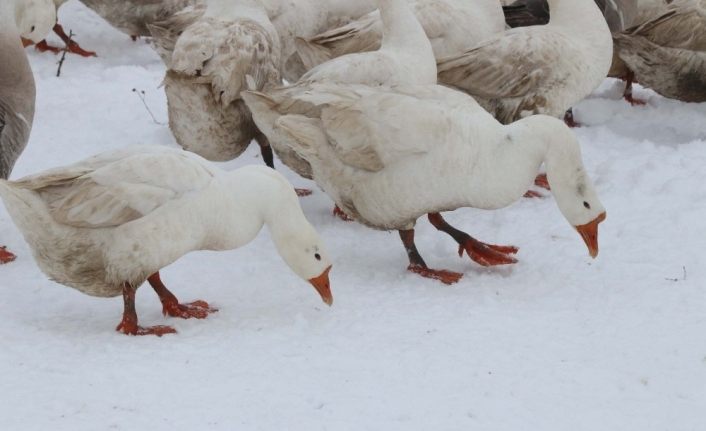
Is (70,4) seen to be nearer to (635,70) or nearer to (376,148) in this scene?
(635,70)

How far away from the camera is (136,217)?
16.7 ft

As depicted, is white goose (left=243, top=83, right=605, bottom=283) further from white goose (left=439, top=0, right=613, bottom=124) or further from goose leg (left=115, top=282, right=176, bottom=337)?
goose leg (left=115, top=282, right=176, bottom=337)

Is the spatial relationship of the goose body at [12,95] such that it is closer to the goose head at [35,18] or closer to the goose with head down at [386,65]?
the goose with head down at [386,65]

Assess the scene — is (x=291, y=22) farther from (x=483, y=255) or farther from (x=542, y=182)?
(x=483, y=255)

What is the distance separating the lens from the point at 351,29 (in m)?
7.78

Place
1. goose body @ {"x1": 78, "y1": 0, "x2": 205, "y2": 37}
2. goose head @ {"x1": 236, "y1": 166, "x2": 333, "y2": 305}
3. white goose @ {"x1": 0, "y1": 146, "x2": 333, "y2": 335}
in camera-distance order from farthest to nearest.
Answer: goose body @ {"x1": 78, "y1": 0, "x2": 205, "y2": 37}, goose head @ {"x1": 236, "y1": 166, "x2": 333, "y2": 305}, white goose @ {"x1": 0, "y1": 146, "x2": 333, "y2": 335}

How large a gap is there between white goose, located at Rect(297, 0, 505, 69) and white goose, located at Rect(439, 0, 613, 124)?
0.41 m

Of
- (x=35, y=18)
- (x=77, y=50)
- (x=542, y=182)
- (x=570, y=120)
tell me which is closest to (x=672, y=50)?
(x=570, y=120)

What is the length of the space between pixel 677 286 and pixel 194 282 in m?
2.62

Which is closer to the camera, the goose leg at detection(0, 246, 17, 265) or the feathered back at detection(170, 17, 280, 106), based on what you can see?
the goose leg at detection(0, 246, 17, 265)

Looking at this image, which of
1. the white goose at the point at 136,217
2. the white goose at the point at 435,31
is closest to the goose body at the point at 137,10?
the white goose at the point at 435,31

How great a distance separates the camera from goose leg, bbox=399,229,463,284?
6031mm

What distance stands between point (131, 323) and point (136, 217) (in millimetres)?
541

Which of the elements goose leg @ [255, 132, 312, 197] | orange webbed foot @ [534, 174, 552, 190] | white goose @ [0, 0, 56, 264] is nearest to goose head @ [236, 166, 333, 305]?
white goose @ [0, 0, 56, 264]
